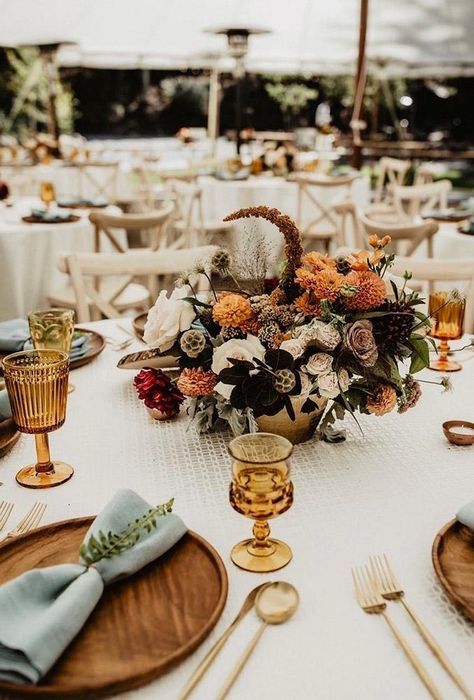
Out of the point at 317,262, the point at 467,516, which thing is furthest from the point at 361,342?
the point at 467,516

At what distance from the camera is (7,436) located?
114cm

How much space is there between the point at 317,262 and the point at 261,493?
0.42 metres

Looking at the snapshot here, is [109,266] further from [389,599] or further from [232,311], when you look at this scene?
[389,599]

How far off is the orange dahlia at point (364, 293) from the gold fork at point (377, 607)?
0.38 m

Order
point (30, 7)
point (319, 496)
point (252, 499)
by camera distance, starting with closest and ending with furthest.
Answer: point (252, 499) < point (319, 496) < point (30, 7)

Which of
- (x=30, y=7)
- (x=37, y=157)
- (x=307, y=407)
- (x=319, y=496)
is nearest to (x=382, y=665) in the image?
(x=319, y=496)

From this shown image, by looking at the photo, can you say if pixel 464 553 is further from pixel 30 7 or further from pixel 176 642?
pixel 30 7

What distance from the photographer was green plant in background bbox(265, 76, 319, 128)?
12.5 meters

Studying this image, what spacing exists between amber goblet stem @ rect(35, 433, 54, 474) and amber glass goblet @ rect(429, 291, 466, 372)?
0.85m

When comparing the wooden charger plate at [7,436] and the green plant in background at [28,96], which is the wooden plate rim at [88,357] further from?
the green plant in background at [28,96]

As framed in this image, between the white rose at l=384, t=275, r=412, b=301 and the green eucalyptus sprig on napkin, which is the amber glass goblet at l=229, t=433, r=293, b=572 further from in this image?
the white rose at l=384, t=275, r=412, b=301

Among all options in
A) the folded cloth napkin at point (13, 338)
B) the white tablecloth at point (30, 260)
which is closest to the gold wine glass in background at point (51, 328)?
the folded cloth napkin at point (13, 338)

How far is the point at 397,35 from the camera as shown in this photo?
1052 centimetres

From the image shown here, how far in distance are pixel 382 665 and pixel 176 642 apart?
0.66 ft
